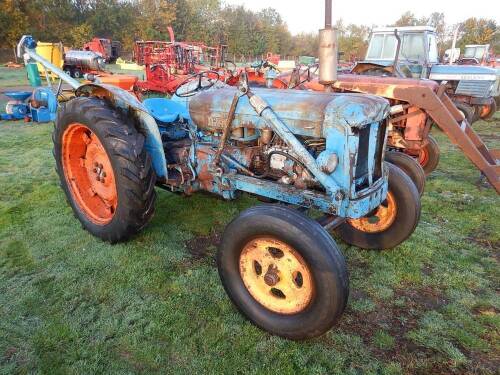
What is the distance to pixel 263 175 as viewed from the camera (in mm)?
2611

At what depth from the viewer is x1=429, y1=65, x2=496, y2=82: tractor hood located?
7.97 metres

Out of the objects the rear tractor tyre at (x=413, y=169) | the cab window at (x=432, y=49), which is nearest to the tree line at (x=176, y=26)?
the cab window at (x=432, y=49)

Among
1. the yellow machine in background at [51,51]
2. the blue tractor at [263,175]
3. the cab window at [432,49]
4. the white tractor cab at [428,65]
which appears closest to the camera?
the blue tractor at [263,175]

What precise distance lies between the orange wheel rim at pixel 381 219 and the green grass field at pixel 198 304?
8.0 inches

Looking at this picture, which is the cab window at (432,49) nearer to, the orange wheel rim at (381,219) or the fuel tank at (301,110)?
the orange wheel rim at (381,219)

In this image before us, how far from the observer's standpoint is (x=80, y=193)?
133 inches

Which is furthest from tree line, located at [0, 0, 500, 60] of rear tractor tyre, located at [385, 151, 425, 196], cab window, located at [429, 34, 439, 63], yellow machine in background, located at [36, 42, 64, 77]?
rear tractor tyre, located at [385, 151, 425, 196]

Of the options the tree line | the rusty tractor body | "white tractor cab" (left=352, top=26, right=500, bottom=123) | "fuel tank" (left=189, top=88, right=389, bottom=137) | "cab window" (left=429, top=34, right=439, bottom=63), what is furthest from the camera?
the tree line

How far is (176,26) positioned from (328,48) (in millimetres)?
44365

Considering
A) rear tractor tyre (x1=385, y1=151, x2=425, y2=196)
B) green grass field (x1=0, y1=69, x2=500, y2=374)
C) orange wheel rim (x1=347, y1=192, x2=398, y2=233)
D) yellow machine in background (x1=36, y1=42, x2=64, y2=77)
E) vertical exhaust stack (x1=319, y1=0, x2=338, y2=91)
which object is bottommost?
green grass field (x1=0, y1=69, x2=500, y2=374)

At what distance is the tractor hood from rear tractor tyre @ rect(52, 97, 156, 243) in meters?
7.55

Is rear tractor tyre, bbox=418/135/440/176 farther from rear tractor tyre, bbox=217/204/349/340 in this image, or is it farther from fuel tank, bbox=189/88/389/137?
rear tractor tyre, bbox=217/204/349/340

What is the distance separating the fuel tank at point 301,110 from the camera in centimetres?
221

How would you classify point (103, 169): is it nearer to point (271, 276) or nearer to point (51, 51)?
point (271, 276)
